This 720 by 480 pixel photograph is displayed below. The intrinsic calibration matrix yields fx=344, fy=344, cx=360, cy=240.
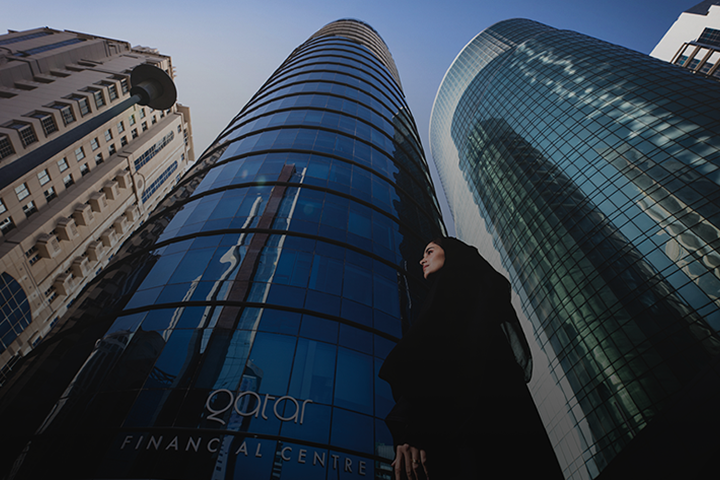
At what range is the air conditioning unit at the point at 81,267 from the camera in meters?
32.9

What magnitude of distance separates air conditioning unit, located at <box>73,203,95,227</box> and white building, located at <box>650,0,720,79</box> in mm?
85881

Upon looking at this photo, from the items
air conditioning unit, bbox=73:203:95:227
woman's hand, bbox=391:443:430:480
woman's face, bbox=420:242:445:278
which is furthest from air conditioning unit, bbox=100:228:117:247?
woman's hand, bbox=391:443:430:480

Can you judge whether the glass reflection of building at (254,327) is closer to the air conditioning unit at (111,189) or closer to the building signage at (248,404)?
the building signage at (248,404)

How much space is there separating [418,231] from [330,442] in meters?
12.0

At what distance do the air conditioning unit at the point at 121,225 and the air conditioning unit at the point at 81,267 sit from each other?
611cm

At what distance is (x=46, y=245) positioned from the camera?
2784cm

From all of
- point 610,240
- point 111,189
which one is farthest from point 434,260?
point 111,189

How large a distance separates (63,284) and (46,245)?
15.7 ft

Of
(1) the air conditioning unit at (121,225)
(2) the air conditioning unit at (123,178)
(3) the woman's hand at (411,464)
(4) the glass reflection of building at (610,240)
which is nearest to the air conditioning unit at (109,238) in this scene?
(1) the air conditioning unit at (121,225)

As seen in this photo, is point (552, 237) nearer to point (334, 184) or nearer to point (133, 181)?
point (334, 184)

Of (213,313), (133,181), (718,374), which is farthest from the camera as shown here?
(133,181)

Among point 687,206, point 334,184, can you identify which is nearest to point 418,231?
point 334,184

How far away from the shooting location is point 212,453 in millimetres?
7961

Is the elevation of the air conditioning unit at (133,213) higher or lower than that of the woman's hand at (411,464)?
higher
